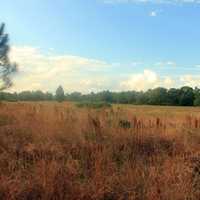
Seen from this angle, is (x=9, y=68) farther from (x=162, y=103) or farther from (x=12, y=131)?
(x=162, y=103)

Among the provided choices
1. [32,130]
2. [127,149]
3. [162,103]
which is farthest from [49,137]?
[162,103]

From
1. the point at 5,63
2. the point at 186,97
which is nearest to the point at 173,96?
the point at 186,97

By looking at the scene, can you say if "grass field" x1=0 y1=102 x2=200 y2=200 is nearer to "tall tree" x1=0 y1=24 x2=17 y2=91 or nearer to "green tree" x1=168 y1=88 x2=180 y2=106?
"tall tree" x1=0 y1=24 x2=17 y2=91

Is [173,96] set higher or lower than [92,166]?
higher

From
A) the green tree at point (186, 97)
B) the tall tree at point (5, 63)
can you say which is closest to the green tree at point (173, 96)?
the green tree at point (186, 97)

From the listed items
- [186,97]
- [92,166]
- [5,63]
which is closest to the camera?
[92,166]

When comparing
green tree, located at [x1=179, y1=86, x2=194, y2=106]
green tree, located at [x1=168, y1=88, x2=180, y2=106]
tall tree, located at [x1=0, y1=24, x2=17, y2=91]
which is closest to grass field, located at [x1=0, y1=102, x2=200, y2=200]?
tall tree, located at [x1=0, y1=24, x2=17, y2=91]

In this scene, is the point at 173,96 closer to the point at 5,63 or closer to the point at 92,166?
the point at 5,63

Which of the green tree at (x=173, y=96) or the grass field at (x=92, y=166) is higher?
the green tree at (x=173, y=96)

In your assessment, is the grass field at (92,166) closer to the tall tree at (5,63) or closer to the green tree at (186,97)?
the tall tree at (5,63)

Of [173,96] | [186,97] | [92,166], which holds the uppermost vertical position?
[173,96]

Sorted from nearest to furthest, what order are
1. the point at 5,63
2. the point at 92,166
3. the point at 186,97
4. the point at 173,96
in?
1. the point at 92,166
2. the point at 5,63
3. the point at 186,97
4. the point at 173,96

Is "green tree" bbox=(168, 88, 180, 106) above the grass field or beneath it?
above

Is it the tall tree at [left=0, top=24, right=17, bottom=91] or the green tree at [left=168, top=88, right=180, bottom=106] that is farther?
the green tree at [left=168, top=88, right=180, bottom=106]
